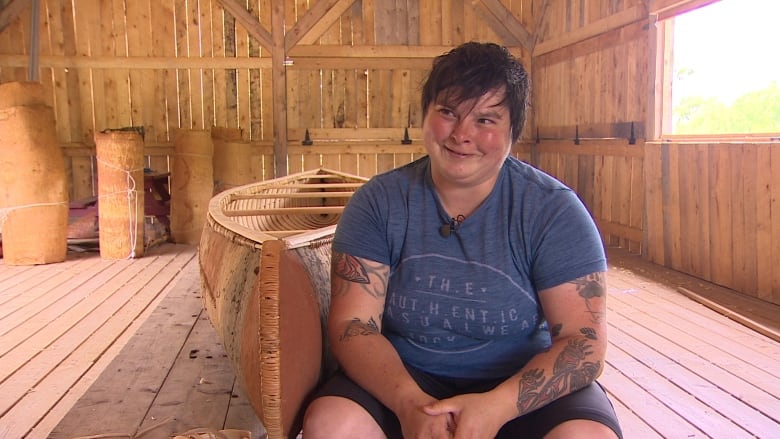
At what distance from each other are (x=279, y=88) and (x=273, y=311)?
23.8 ft

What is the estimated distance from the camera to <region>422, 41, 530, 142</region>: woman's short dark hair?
1542mm

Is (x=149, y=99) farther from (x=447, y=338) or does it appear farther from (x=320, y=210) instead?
(x=447, y=338)

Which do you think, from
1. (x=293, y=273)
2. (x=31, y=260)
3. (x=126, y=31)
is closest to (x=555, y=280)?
(x=293, y=273)

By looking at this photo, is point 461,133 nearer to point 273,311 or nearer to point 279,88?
point 273,311

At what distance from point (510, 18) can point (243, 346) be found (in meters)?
7.60

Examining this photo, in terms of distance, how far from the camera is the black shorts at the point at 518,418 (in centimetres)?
140

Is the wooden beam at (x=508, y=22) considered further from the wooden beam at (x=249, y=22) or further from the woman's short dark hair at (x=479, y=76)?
the woman's short dark hair at (x=479, y=76)

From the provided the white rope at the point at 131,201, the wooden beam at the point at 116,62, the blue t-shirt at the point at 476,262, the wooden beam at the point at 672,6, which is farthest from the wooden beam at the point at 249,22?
the blue t-shirt at the point at 476,262

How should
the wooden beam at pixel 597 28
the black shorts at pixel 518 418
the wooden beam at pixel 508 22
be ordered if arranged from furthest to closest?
the wooden beam at pixel 508 22 → the wooden beam at pixel 597 28 → the black shorts at pixel 518 418

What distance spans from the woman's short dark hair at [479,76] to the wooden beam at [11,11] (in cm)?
832

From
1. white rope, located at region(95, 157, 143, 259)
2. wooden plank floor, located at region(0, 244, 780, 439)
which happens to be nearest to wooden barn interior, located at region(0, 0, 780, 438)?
wooden plank floor, located at region(0, 244, 780, 439)

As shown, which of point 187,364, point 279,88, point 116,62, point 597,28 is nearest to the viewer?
point 187,364

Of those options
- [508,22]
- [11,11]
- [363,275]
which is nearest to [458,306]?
[363,275]

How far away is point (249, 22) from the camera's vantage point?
836cm
